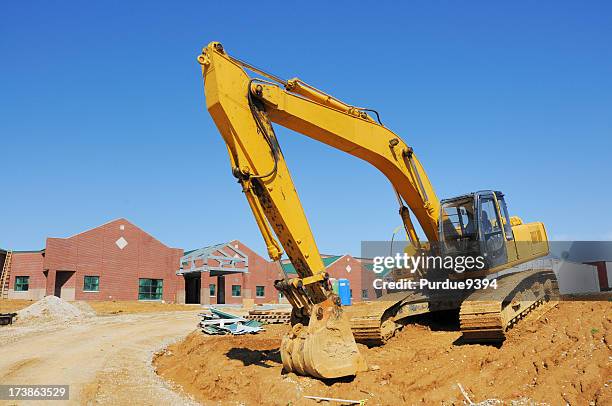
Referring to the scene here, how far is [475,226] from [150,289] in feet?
119

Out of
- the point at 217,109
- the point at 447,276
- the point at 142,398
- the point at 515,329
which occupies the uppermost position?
the point at 217,109

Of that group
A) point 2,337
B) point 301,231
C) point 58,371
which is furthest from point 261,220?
point 2,337

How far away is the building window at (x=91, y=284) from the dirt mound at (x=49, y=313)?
1224cm

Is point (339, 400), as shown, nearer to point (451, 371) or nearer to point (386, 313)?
point (451, 371)

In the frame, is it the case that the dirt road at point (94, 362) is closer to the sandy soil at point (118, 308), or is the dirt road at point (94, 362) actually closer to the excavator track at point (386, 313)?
the excavator track at point (386, 313)

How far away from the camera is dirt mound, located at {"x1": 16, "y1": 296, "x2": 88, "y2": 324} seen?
927 inches

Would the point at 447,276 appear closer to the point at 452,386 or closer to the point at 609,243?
the point at 452,386

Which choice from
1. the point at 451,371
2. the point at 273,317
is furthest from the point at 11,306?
the point at 451,371

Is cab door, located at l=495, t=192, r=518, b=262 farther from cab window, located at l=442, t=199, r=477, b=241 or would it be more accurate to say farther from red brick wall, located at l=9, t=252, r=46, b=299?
red brick wall, located at l=9, t=252, r=46, b=299

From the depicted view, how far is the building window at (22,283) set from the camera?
3959 cm

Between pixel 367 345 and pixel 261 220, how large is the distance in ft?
13.0

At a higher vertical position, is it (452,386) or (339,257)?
(339,257)

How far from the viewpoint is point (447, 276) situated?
1089cm

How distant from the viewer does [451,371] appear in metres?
7.92
